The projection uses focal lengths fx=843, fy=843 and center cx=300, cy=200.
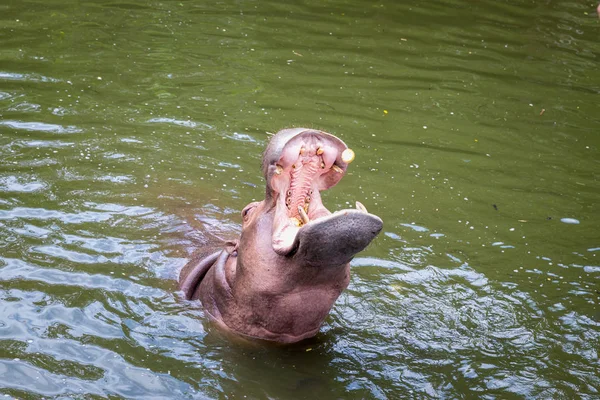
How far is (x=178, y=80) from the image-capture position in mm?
10430

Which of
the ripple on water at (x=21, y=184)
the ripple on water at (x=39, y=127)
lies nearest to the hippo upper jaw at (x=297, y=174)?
the ripple on water at (x=21, y=184)

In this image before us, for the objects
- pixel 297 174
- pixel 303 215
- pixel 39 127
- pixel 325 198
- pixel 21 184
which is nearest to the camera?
pixel 303 215

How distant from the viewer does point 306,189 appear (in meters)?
4.96

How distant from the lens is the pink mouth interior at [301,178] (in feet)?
15.7

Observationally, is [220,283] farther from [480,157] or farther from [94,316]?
[480,157]

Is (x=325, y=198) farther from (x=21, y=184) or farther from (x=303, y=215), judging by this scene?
(x=303, y=215)

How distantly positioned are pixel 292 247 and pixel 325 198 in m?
3.38

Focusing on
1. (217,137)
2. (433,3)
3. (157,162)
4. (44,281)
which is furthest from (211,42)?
(44,281)

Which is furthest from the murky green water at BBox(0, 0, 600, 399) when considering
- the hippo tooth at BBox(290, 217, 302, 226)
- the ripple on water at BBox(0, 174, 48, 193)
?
the hippo tooth at BBox(290, 217, 302, 226)

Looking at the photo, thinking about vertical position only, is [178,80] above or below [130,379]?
→ above

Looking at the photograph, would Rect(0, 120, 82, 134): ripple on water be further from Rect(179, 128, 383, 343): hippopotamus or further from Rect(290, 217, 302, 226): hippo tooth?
Rect(290, 217, 302, 226): hippo tooth

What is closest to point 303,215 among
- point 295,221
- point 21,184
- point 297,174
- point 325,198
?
point 295,221

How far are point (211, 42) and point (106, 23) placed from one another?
61.9 inches

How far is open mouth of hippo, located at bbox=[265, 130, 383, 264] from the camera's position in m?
4.50
